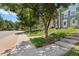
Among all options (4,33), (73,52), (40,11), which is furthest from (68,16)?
(4,33)

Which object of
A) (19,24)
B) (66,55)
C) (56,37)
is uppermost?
(19,24)

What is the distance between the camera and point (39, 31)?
3498 millimetres

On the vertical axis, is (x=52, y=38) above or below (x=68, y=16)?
below

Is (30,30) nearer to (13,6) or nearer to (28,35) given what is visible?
(28,35)

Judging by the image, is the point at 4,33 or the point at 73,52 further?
the point at 4,33

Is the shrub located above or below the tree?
below

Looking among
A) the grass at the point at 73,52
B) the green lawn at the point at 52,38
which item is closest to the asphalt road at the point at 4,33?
the green lawn at the point at 52,38

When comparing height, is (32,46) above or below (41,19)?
below

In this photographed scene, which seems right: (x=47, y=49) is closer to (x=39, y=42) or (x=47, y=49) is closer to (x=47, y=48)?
(x=47, y=48)

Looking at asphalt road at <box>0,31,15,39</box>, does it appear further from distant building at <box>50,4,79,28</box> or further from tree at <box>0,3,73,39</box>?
distant building at <box>50,4,79,28</box>

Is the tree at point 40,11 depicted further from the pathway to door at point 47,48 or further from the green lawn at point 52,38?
the pathway to door at point 47,48

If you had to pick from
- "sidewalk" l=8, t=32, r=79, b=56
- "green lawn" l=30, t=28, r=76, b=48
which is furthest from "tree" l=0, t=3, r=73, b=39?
"sidewalk" l=8, t=32, r=79, b=56

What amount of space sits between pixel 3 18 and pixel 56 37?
85 cm

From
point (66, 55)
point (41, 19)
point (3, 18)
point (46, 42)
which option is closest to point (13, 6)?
point (3, 18)
